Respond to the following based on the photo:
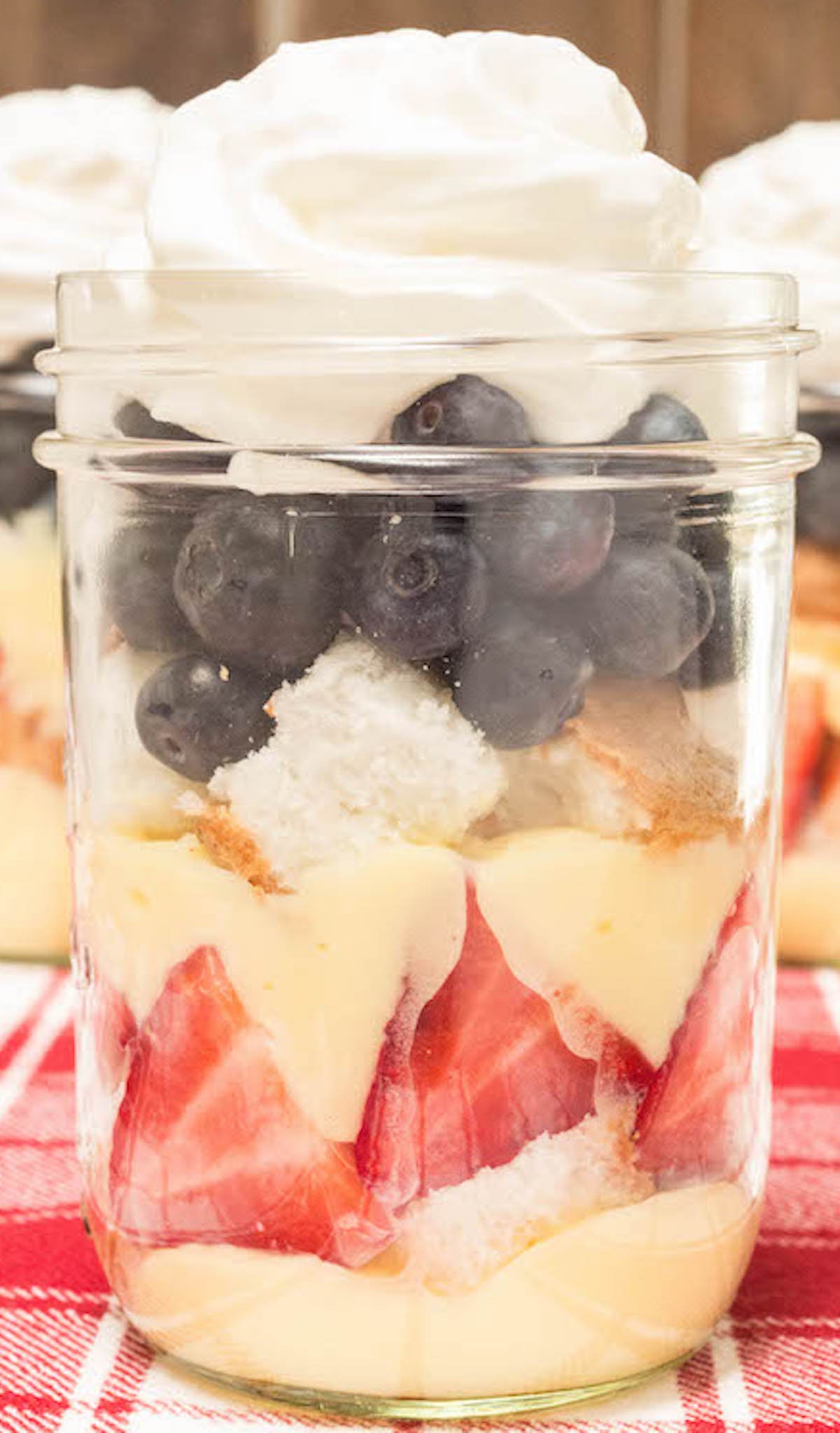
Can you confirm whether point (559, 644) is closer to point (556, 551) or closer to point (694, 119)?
point (556, 551)

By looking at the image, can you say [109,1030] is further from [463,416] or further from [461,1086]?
[463,416]

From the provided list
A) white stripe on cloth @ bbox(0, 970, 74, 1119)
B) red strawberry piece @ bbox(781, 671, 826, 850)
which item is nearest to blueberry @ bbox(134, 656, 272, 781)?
white stripe on cloth @ bbox(0, 970, 74, 1119)

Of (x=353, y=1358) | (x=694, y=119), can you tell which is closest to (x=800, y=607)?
(x=353, y=1358)

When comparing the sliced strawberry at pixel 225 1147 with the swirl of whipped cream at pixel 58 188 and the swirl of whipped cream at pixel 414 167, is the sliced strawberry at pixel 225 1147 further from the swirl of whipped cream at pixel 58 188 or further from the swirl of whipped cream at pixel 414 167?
the swirl of whipped cream at pixel 58 188

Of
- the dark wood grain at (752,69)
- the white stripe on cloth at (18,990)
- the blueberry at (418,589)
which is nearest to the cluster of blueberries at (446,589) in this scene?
the blueberry at (418,589)

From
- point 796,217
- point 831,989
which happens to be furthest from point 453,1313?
point 796,217

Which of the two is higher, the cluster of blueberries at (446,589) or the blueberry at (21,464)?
the cluster of blueberries at (446,589)
